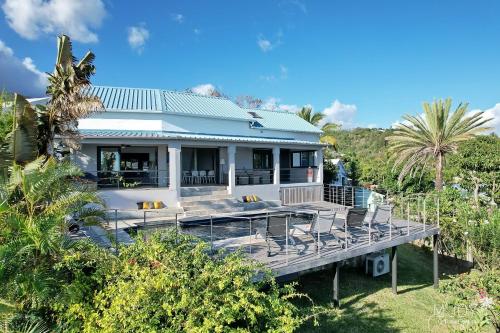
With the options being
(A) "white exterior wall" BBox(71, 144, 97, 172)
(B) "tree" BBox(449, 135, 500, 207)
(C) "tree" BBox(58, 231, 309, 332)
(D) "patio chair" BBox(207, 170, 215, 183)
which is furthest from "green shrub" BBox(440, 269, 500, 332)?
(A) "white exterior wall" BBox(71, 144, 97, 172)

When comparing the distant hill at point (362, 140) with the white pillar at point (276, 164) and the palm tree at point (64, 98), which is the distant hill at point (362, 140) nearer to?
the white pillar at point (276, 164)

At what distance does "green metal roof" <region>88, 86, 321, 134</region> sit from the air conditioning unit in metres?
13.3

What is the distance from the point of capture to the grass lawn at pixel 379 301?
9320mm

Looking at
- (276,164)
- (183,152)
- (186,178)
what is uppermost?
(183,152)

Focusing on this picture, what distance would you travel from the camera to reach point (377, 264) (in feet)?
43.4

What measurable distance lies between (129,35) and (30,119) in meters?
23.4

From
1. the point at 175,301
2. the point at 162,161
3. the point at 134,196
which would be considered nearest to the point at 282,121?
the point at 162,161

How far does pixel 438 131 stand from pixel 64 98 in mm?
20575

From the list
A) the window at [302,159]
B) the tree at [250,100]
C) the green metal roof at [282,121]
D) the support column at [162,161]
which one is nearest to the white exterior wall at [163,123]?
the support column at [162,161]

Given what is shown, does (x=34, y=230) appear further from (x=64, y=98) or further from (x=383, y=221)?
(x=383, y=221)

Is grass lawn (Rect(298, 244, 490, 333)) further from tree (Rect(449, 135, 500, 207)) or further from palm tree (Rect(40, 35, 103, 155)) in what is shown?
palm tree (Rect(40, 35, 103, 155))

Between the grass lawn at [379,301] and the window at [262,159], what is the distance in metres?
12.0

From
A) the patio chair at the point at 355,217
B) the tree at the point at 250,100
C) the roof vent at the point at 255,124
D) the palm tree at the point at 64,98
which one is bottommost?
the patio chair at the point at 355,217

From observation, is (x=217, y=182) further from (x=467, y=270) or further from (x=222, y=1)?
(x=467, y=270)
